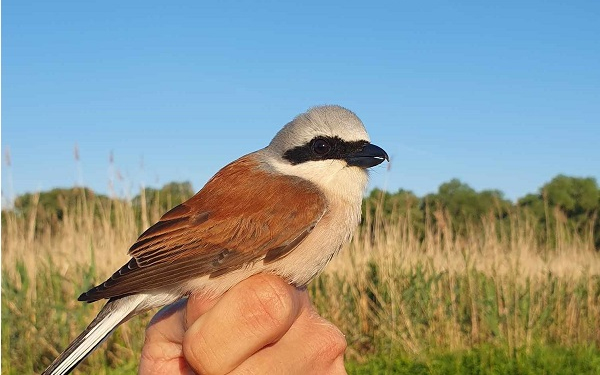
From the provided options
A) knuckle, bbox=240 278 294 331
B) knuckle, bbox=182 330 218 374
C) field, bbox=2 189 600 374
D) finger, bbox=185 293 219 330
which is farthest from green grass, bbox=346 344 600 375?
knuckle, bbox=182 330 218 374

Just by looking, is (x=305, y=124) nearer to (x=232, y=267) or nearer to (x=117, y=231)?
(x=232, y=267)

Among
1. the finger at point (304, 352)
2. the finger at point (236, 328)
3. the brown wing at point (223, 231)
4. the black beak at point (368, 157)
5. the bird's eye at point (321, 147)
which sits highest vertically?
the bird's eye at point (321, 147)

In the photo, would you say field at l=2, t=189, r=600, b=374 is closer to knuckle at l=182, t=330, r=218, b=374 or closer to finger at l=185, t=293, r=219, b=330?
finger at l=185, t=293, r=219, b=330

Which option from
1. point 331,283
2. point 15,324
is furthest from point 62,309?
point 331,283

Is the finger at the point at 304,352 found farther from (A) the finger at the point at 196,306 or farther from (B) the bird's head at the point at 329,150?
(B) the bird's head at the point at 329,150

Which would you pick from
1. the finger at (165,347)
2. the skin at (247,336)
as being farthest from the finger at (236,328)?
the finger at (165,347)

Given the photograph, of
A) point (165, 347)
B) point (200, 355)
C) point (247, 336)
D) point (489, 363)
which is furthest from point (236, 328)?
point (489, 363)
